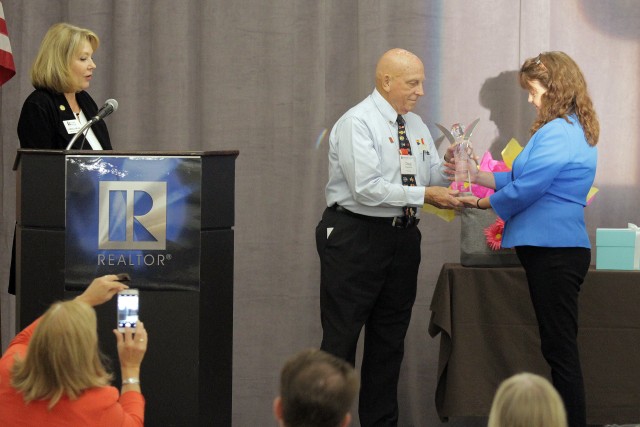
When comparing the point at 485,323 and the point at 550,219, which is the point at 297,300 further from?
the point at 550,219

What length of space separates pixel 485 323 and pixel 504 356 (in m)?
0.16

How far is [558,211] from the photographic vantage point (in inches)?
147

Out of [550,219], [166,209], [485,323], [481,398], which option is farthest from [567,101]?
[166,209]

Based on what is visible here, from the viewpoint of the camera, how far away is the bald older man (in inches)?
152

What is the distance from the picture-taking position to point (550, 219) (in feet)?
12.2

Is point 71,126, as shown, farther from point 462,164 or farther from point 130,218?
point 462,164

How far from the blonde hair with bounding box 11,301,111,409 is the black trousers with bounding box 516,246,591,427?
2.01 metres

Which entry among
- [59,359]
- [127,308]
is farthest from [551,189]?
[59,359]

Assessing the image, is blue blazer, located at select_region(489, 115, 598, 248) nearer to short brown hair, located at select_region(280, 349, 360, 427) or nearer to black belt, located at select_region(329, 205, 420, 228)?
black belt, located at select_region(329, 205, 420, 228)

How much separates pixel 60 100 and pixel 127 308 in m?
1.03

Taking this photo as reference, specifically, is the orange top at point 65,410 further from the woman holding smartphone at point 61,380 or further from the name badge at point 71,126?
the name badge at point 71,126

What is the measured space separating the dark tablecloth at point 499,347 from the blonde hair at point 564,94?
738mm

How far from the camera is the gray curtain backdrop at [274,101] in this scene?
4.82 meters

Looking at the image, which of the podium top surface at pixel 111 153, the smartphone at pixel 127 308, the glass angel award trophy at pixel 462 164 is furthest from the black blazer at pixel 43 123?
the glass angel award trophy at pixel 462 164
